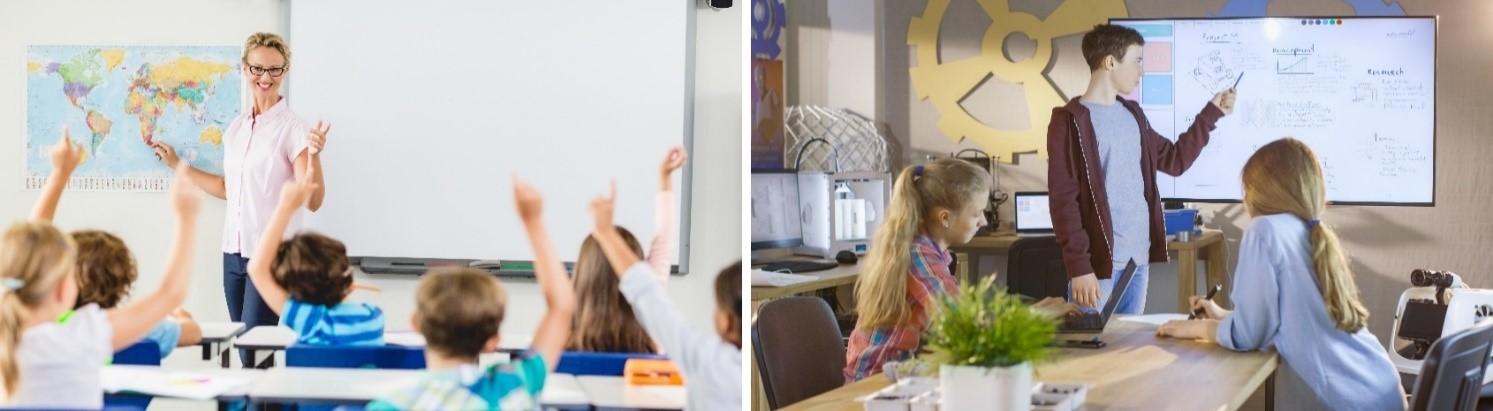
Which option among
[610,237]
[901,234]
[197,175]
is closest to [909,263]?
[901,234]

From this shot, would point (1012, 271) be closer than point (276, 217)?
No

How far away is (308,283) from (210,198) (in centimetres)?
27

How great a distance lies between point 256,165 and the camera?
2848 mm

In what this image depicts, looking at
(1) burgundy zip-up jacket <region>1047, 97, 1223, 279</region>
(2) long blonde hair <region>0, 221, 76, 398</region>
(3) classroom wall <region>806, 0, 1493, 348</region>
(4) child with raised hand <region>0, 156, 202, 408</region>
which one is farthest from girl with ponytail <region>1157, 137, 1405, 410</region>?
(2) long blonde hair <region>0, 221, 76, 398</region>

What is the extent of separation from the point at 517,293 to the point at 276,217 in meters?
0.51

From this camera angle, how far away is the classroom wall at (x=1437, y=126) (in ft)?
13.4

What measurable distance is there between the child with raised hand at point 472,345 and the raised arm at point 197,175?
1.49 feet

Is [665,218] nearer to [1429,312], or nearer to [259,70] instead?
[259,70]

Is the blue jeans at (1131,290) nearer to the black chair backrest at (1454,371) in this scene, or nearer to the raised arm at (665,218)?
the black chair backrest at (1454,371)

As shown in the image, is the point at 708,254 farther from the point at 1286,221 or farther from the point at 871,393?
the point at 1286,221

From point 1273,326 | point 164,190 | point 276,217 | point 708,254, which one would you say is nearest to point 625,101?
point 708,254

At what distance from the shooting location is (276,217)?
9.30 feet

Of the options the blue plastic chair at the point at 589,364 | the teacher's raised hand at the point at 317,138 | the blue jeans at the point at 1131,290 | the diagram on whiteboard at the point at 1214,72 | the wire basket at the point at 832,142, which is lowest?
the blue plastic chair at the point at 589,364

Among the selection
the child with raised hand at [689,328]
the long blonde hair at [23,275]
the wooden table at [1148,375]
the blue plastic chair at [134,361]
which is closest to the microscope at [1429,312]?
the wooden table at [1148,375]
